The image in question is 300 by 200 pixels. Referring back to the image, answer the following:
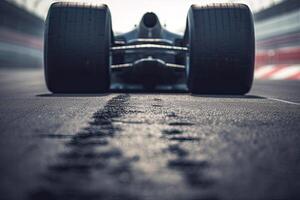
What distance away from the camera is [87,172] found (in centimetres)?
141

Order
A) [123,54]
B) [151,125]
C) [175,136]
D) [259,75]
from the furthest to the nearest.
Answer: [259,75]
[123,54]
[151,125]
[175,136]

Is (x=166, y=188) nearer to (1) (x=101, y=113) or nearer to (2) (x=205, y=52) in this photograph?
(1) (x=101, y=113)

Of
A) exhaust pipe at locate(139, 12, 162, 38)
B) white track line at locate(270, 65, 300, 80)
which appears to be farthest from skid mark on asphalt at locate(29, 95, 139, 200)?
white track line at locate(270, 65, 300, 80)

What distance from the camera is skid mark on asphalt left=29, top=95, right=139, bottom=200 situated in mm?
1179

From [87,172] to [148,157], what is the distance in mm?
303

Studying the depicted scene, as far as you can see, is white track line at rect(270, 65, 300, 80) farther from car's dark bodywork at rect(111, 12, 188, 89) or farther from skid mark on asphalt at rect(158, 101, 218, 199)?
skid mark on asphalt at rect(158, 101, 218, 199)

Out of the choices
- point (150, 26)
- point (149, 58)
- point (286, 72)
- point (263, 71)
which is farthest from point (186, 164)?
point (263, 71)

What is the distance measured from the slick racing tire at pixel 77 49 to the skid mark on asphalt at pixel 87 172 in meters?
3.01

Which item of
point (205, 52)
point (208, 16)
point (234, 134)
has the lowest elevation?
point (234, 134)

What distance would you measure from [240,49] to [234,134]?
3.04m

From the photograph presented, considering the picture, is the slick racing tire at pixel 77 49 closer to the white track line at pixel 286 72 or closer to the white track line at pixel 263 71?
the white track line at pixel 286 72

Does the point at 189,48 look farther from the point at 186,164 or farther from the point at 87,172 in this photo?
the point at 87,172

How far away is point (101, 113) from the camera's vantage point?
3.07m

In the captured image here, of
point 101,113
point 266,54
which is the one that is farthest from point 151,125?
point 266,54
